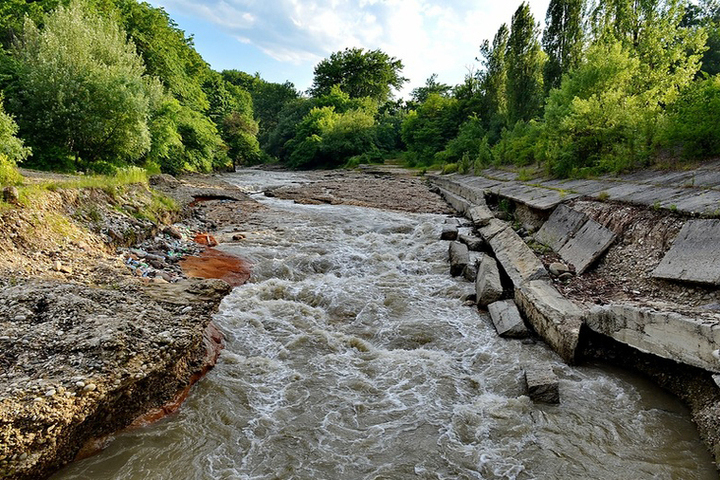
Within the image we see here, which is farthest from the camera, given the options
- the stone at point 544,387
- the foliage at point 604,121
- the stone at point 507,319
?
the foliage at point 604,121

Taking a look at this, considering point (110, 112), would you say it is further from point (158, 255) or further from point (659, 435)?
point (659, 435)

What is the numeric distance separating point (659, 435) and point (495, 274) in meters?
3.60

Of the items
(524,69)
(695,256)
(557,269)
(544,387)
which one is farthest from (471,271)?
(524,69)

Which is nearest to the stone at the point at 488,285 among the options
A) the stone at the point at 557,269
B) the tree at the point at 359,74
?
the stone at the point at 557,269

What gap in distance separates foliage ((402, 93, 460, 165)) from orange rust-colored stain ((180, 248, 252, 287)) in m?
30.0

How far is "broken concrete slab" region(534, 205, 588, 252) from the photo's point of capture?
24.9 feet

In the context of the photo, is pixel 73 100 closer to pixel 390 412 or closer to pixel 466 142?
pixel 390 412

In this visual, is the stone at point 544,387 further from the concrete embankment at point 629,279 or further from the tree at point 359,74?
the tree at point 359,74

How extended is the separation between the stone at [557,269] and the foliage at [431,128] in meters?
30.2

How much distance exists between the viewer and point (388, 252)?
30.1 feet

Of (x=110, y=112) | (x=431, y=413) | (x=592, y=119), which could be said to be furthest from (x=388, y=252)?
(x=110, y=112)

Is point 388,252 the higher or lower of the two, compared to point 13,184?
lower

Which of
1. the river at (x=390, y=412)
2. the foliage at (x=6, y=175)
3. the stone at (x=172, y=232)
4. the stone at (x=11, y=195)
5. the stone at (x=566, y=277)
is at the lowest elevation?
the river at (x=390, y=412)

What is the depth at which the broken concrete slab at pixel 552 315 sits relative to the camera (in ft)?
14.9
